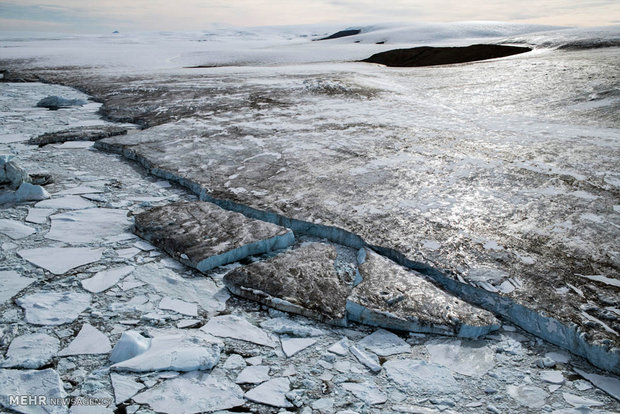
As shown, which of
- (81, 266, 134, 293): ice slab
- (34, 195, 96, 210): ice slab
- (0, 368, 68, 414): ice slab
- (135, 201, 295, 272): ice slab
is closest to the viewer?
(0, 368, 68, 414): ice slab

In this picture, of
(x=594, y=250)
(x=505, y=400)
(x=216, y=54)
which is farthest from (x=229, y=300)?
(x=216, y=54)

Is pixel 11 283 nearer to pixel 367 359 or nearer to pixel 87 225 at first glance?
pixel 87 225

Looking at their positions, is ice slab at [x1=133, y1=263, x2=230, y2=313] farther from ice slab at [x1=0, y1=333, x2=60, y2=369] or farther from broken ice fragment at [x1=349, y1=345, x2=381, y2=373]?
broken ice fragment at [x1=349, y1=345, x2=381, y2=373]

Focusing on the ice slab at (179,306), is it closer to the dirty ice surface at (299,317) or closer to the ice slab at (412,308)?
the dirty ice surface at (299,317)

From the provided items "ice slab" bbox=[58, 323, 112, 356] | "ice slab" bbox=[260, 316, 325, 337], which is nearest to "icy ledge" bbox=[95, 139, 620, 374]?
"ice slab" bbox=[260, 316, 325, 337]

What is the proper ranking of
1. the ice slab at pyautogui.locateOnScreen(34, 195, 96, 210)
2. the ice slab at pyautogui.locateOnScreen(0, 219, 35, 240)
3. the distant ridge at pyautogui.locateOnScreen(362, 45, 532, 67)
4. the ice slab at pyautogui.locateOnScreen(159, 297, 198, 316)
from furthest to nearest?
the distant ridge at pyautogui.locateOnScreen(362, 45, 532, 67)
the ice slab at pyautogui.locateOnScreen(34, 195, 96, 210)
the ice slab at pyautogui.locateOnScreen(0, 219, 35, 240)
the ice slab at pyautogui.locateOnScreen(159, 297, 198, 316)

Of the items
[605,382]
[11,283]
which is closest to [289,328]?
[605,382]
